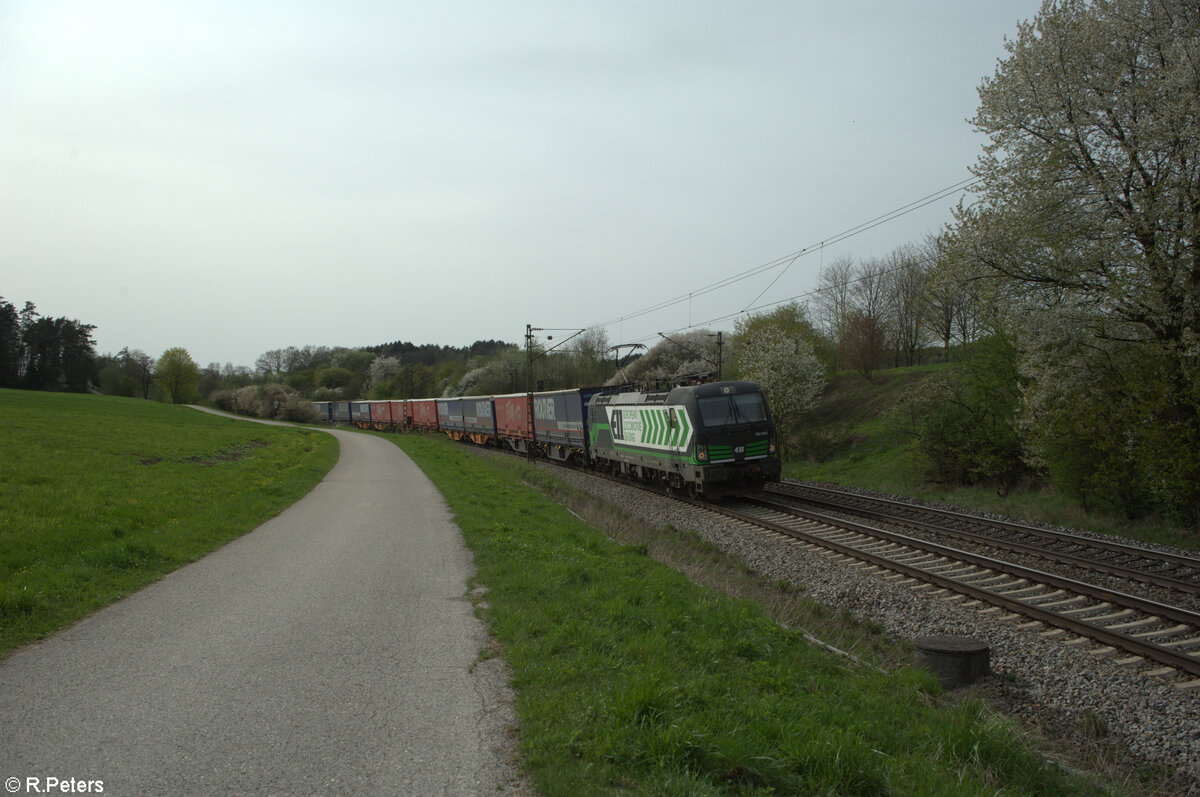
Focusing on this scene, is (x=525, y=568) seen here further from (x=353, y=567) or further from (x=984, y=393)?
(x=984, y=393)

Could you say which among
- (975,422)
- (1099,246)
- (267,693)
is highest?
(1099,246)

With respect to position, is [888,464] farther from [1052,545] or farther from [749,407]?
[1052,545]

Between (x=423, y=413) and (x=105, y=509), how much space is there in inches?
1832

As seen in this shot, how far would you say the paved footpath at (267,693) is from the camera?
3.62m

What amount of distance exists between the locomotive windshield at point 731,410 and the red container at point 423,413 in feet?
126

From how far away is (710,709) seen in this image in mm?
4395

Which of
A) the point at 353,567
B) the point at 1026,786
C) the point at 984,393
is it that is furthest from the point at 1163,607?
the point at 984,393

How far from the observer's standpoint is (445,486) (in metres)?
18.0

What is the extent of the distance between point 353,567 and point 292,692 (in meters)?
4.07

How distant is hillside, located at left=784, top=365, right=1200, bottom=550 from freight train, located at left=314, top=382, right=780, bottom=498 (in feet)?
17.6

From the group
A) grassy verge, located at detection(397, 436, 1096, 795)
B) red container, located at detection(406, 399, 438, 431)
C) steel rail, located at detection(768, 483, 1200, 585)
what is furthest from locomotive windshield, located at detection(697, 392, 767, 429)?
red container, located at detection(406, 399, 438, 431)

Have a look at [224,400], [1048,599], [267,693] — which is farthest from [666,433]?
A: [224,400]

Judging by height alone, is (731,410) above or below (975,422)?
above

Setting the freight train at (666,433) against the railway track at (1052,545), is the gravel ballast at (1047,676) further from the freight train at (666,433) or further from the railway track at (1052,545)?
the freight train at (666,433)
